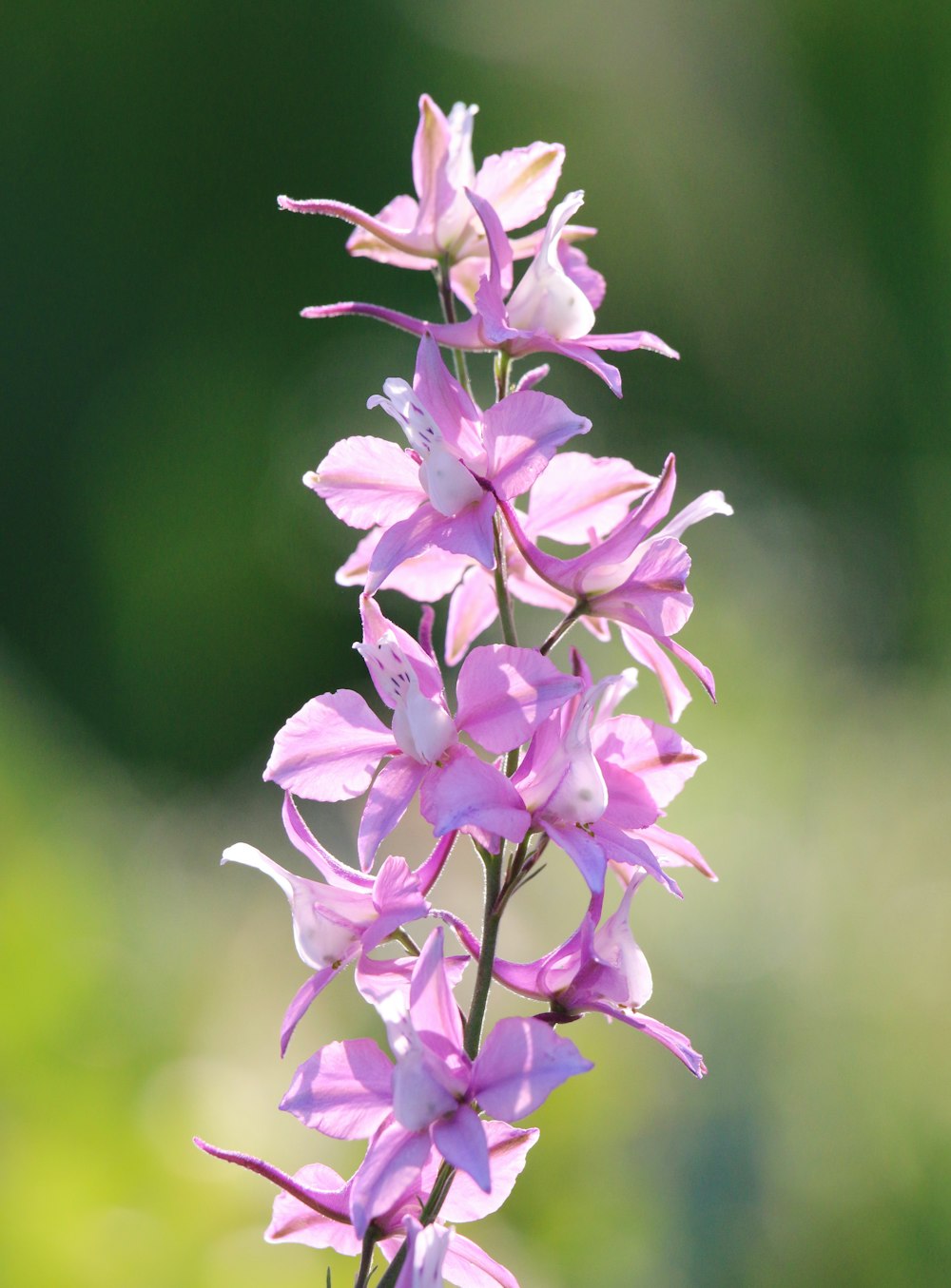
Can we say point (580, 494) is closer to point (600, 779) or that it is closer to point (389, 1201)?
point (600, 779)

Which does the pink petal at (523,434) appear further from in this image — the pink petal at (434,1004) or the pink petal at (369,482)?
the pink petal at (434,1004)

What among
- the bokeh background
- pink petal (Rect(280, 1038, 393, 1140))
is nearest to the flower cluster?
pink petal (Rect(280, 1038, 393, 1140))

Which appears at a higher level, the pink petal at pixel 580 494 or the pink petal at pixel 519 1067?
the pink petal at pixel 580 494

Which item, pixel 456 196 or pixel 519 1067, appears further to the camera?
pixel 456 196

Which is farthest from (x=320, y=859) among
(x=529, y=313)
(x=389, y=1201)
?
(x=529, y=313)

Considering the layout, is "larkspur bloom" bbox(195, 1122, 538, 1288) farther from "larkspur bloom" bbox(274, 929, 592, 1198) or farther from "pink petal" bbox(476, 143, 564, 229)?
"pink petal" bbox(476, 143, 564, 229)

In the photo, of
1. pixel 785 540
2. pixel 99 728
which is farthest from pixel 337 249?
pixel 785 540

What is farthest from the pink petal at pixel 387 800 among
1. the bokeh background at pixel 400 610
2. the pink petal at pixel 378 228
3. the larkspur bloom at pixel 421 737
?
the bokeh background at pixel 400 610
